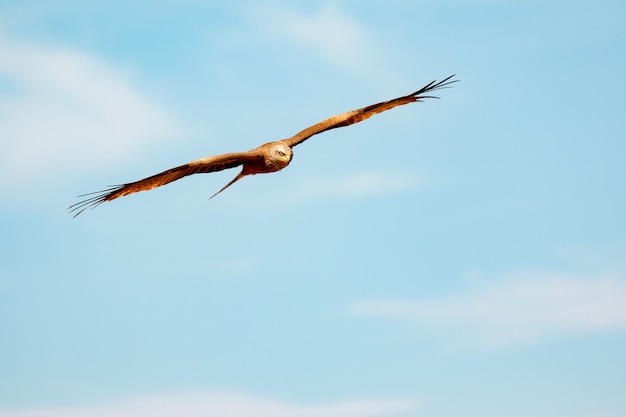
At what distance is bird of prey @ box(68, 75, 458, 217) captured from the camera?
17.2 m

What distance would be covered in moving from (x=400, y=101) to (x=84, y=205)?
7.09 metres

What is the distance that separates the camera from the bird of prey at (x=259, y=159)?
17.2m

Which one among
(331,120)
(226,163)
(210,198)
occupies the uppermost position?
(331,120)

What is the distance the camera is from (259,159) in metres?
18.1

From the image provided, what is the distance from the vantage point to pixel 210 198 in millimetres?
16859

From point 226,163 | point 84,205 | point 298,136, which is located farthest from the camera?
point 298,136

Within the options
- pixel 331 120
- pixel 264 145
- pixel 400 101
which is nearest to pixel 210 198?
pixel 264 145

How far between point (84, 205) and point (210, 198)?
7.05 ft

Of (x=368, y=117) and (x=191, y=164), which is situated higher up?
(x=368, y=117)

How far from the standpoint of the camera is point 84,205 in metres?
16.7

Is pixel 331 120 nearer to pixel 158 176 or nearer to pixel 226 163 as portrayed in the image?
pixel 226 163

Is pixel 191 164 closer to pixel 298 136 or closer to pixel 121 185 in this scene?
pixel 121 185

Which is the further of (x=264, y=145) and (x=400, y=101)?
(x=400, y=101)

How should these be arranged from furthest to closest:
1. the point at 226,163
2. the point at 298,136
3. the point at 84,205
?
1. the point at 298,136
2. the point at 226,163
3. the point at 84,205
